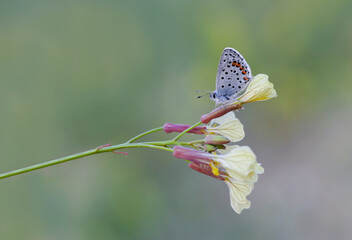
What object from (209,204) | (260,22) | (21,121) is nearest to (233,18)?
(260,22)

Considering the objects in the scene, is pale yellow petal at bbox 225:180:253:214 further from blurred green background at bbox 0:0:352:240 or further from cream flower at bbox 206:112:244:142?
blurred green background at bbox 0:0:352:240

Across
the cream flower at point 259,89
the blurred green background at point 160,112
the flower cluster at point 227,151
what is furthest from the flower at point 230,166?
the blurred green background at point 160,112

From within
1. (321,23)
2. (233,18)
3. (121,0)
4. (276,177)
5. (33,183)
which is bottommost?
(276,177)

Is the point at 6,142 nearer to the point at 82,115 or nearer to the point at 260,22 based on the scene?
the point at 82,115

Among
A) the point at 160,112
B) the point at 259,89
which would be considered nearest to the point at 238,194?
the point at 259,89

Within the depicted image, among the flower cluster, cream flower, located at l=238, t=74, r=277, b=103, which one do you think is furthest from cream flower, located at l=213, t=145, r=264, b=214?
cream flower, located at l=238, t=74, r=277, b=103
